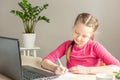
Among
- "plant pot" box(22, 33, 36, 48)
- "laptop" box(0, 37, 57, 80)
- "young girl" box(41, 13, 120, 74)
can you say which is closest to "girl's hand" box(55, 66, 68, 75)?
"young girl" box(41, 13, 120, 74)

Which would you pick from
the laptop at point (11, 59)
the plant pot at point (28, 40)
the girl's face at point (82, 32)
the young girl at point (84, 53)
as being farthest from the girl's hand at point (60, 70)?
the plant pot at point (28, 40)

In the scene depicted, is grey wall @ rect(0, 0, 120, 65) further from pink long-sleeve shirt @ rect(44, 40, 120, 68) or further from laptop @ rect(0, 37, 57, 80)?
laptop @ rect(0, 37, 57, 80)

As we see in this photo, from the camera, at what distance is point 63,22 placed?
329 centimetres

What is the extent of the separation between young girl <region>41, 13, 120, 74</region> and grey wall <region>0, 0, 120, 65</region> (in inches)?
50.3

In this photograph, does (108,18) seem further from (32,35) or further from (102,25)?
(32,35)

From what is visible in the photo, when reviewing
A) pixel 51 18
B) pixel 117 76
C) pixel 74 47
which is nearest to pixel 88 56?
pixel 74 47

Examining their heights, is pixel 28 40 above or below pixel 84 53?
below

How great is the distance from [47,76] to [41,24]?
6.66 ft

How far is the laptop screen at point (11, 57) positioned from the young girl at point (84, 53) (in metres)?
0.32

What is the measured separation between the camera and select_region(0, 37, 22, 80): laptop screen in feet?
3.79

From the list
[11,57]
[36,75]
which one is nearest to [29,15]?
[36,75]

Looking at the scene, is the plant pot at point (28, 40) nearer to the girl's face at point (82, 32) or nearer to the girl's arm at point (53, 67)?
the girl's arm at point (53, 67)

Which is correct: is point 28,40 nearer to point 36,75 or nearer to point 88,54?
point 88,54

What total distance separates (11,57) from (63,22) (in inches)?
83.6
